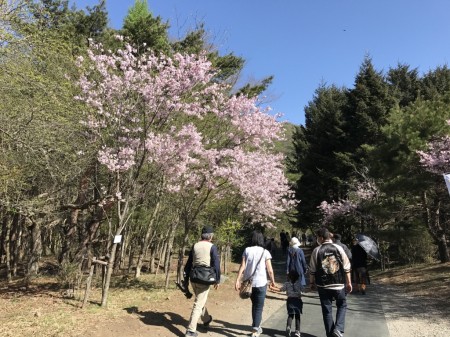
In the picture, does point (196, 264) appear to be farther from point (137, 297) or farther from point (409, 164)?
point (409, 164)

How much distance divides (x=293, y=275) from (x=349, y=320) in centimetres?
179

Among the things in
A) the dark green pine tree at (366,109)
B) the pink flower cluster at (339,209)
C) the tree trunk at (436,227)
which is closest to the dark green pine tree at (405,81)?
the dark green pine tree at (366,109)

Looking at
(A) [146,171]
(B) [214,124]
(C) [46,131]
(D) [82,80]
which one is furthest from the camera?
(B) [214,124]

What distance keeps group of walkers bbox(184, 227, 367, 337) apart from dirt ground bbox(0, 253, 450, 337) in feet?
2.52

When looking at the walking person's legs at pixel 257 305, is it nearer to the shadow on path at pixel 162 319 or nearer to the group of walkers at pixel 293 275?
the group of walkers at pixel 293 275

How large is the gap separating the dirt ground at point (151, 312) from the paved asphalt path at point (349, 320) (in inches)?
9.2

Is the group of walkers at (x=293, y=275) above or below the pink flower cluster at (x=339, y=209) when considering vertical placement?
below

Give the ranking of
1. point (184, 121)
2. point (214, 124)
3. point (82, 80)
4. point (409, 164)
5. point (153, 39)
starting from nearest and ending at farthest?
point (82, 80)
point (184, 121)
point (214, 124)
point (409, 164)
point (153, 39)

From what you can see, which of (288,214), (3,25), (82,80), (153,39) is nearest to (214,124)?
(82,80)

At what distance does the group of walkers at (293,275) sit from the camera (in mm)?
5273

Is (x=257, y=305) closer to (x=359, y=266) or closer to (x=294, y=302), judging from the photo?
(x=294, y=302)

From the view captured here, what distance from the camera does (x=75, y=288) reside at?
972 cm

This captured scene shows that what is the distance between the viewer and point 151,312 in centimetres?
714

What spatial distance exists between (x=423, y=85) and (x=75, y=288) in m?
29.1
